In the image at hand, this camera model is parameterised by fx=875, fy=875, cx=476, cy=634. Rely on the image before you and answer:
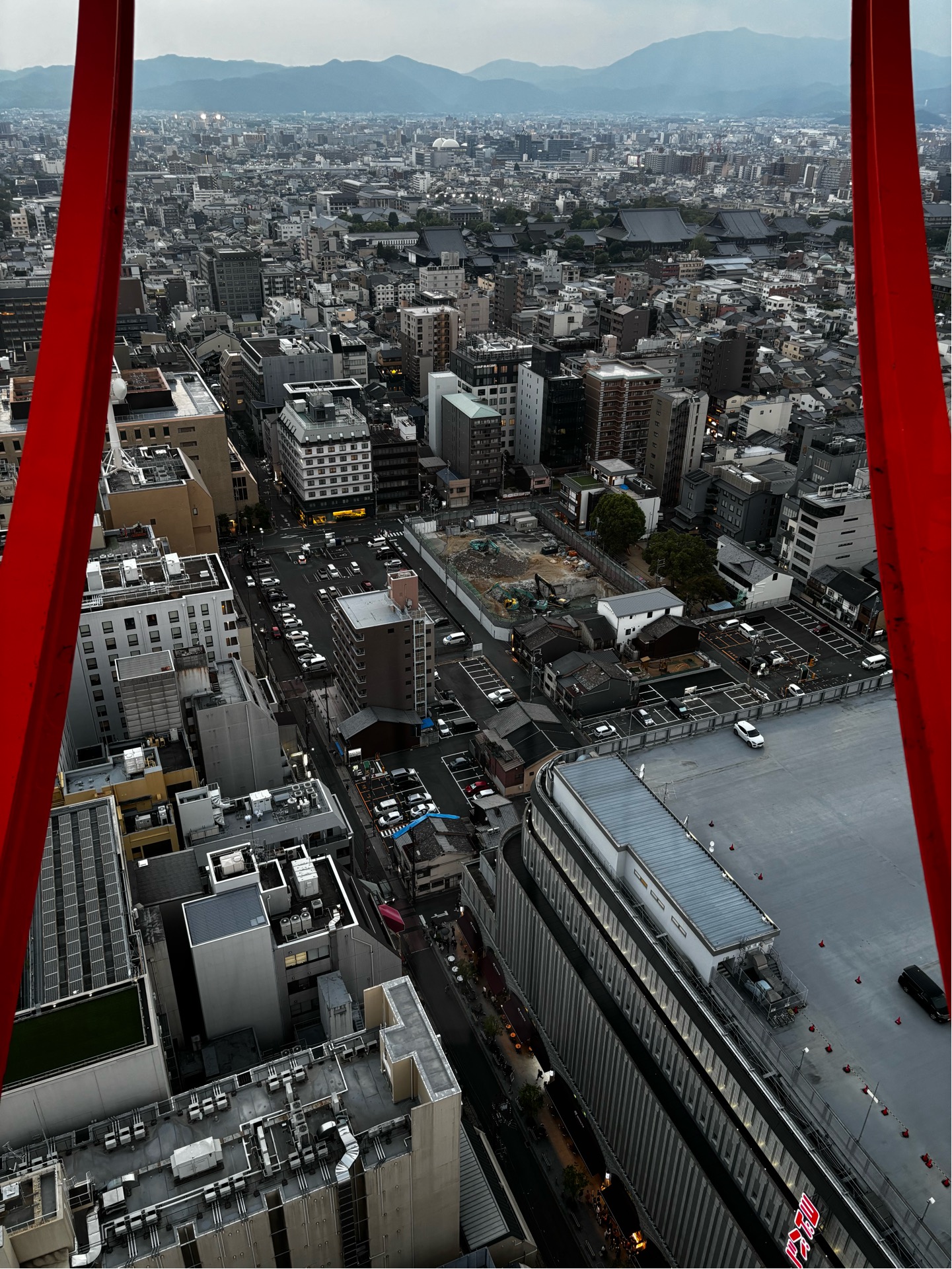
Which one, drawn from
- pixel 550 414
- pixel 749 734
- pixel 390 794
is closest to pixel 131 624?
pixel 390 794

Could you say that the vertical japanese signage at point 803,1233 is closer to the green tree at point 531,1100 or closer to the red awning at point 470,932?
the green tree at point 531,1100

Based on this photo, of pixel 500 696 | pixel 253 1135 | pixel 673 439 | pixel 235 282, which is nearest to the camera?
pixel 253 1135

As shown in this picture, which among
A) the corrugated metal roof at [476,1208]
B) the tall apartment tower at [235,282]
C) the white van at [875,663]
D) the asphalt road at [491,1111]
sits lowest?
the asphalt road at [491,1111]

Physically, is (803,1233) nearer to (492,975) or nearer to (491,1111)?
(491,1111)

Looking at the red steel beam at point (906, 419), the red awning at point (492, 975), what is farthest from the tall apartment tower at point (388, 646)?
the red steel beam at point (906, 419)

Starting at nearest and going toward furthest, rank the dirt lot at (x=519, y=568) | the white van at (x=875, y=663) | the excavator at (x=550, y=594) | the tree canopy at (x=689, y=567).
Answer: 1. the white van at (x=875, y=663)
2. the tree canopy at (x=689, y=567)
3. the excavator at (x=550, y=594)
4. the dirt lot at (x=519, y=568)

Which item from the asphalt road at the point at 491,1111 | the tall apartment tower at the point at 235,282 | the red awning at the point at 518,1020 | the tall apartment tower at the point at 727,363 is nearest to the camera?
the asphalt road at the point at 491,1111

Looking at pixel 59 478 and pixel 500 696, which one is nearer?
pixel 59 478

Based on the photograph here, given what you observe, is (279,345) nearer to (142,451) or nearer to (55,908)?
(142,451)
